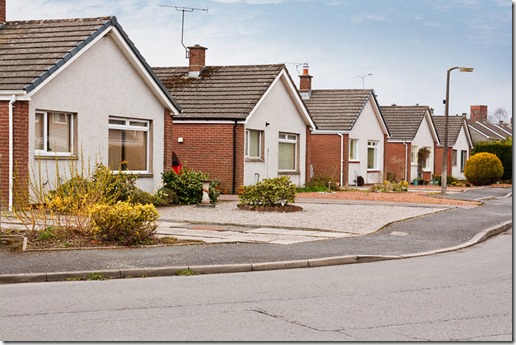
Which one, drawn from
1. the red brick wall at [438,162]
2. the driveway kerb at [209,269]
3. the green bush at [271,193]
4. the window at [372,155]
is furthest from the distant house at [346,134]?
the driveway kerb at [209,269]

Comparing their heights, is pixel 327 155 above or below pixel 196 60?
below

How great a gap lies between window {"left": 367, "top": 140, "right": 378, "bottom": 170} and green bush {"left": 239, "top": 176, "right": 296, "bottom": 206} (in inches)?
877

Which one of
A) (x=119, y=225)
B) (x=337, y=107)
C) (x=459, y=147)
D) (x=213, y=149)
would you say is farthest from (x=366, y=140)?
(x=119, y=225)

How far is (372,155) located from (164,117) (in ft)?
69.5

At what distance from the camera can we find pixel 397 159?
48.3m

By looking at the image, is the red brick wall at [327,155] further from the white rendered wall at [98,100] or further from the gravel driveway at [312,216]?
the white rendered wall at [98,100]

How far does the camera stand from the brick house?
1959 cm

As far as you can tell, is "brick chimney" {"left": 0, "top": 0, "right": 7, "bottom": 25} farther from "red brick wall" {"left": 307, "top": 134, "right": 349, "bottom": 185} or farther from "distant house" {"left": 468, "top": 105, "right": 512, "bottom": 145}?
"distant house" {"left": 468, "top": 105, "right": 512, "bottom": 145}

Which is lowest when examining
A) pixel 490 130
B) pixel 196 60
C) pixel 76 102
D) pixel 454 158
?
pixel 454 158

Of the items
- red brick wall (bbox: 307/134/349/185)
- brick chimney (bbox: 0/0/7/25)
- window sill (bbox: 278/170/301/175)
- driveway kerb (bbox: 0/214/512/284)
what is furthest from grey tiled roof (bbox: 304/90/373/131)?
driveway kerb (bbox: 0/214/512/284)

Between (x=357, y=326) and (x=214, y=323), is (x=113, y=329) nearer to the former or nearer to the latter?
(x=214, y=323)

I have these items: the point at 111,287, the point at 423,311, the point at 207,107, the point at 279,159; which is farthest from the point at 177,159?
the point at 423,311

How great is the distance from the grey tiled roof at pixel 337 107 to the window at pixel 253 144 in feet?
30.1

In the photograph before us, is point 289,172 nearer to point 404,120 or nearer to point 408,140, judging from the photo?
point 408,140
